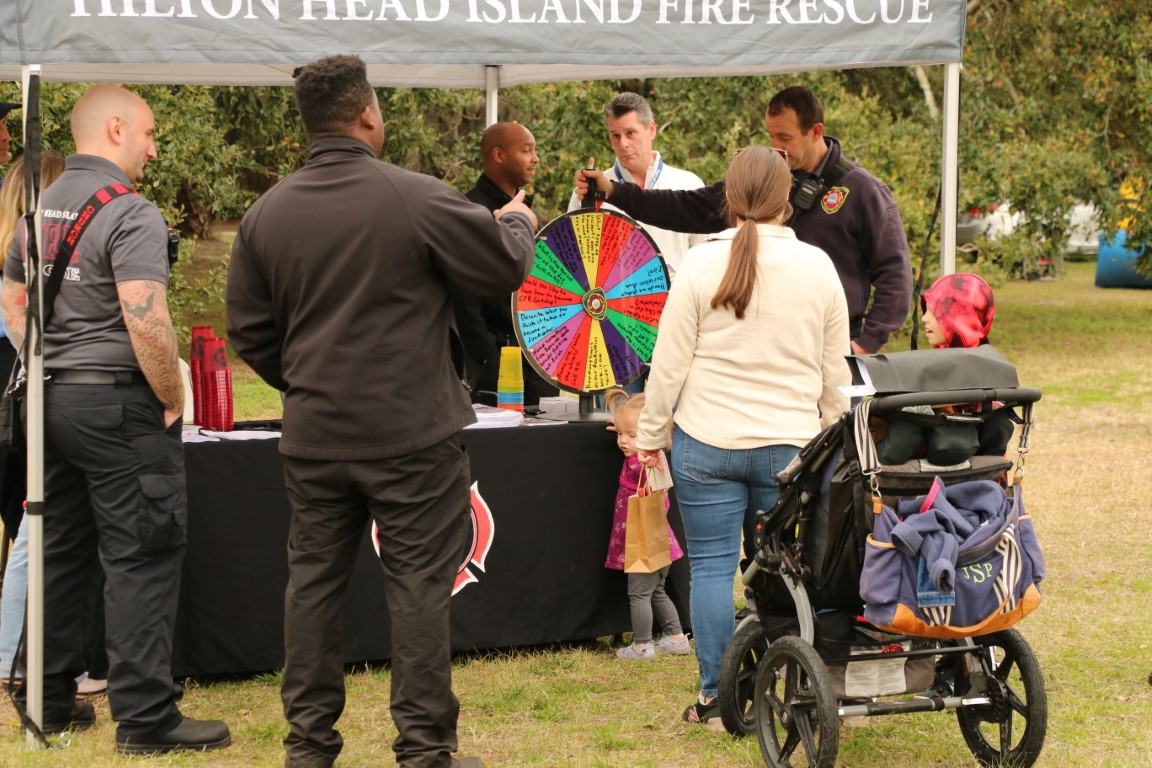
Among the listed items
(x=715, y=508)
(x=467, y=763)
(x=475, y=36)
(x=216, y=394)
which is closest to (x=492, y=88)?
(x=475, y=36)

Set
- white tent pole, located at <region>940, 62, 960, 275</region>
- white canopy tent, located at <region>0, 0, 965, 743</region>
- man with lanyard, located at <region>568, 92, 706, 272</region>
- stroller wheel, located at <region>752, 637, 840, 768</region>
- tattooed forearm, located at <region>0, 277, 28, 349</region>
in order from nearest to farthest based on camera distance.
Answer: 1. stroller wheel, located at <region>752, 637, 840, 768</region>
2. white canopy tent, located at <region>0, 0, 965, 743</region>
3. tattooed forearm, located at <region>0, 277, 28, 349</region>
4. white tent pole, located at <region>940, 62, 960, 275</region>
5. man with lanyard, located at <region>568, 92, 706, 272</region>

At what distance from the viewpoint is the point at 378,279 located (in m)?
3.38

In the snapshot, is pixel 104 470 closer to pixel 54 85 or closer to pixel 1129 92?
pixel 54 85

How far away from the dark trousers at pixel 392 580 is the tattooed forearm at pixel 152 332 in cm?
51

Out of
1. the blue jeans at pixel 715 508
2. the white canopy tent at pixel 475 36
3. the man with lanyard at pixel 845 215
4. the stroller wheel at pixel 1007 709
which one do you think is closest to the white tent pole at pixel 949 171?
the white canopy tent at pixel 475 36

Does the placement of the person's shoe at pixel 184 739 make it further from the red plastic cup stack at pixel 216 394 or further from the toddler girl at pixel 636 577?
the toddler girl at pixel 636 577

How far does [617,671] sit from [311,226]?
7.19ft

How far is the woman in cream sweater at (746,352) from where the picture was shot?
12.4 ft

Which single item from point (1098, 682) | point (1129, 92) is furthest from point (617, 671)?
point (1129, 92)

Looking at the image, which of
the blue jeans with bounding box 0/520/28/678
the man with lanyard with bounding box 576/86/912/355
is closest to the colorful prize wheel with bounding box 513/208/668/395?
the man with lanyard with bounding box 576/86/912/355

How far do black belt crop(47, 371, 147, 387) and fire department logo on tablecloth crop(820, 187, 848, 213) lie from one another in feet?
7.86

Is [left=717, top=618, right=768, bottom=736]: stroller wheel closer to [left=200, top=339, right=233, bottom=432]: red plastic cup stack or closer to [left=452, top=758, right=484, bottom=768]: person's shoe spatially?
[left=452, top=758, right=484, bottom=768]: person's shoe

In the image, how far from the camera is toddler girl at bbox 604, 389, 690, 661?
4.75m

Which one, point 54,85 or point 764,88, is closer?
point 54,85
